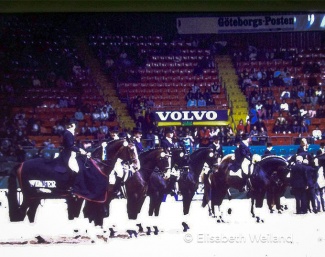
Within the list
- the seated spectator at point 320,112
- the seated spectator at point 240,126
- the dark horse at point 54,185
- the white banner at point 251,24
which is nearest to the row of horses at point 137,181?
the dark horse at point 54,185

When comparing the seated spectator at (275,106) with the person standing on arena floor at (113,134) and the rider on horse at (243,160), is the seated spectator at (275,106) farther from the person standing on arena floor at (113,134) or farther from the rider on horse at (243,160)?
the person standing on arena floor at (113,134)

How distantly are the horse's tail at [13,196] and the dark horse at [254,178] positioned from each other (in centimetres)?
151

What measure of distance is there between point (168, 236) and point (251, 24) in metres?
1.82

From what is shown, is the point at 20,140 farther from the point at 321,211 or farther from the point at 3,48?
the point at 321,211

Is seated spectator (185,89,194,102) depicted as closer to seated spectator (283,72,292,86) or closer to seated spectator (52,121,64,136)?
seated spectator (283,72,292,86)

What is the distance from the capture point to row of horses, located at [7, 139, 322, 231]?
7539mm

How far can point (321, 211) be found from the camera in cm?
762

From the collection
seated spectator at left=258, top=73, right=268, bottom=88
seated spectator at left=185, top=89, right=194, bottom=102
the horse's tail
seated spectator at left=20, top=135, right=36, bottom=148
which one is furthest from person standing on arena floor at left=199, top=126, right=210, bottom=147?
the horse's tail

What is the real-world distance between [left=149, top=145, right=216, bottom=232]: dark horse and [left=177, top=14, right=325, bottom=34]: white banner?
38.5 inches

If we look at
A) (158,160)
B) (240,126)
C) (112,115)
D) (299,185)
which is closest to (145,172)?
(158,160)

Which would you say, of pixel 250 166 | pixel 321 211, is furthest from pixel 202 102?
pixel 321 211

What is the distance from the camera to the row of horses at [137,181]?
297 inches

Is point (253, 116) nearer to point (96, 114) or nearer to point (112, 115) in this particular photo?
point (112, 115)

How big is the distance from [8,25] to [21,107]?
664mm
